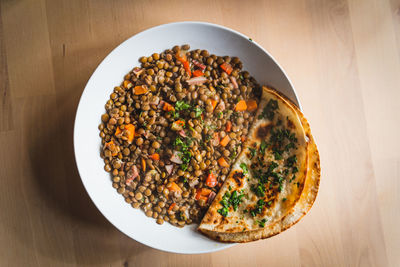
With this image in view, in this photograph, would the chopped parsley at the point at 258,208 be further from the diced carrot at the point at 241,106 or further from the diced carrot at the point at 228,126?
the diced carrot at the point at 241,106

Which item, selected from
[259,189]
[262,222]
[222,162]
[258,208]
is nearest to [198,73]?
[222,162]

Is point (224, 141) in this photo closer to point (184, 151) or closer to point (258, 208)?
point (184, 151)

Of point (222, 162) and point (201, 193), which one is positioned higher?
point (222, 162)

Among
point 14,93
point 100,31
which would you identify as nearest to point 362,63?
point 100,31

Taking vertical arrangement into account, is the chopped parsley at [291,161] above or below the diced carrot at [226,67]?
below

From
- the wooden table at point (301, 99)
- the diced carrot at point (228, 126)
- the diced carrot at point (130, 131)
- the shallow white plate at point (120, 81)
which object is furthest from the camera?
the wooden table at point (301, 99)

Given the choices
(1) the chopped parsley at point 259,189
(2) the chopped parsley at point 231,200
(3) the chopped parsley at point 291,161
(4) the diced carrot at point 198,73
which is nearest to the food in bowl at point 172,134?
(4) the diced carrot at point 198,73

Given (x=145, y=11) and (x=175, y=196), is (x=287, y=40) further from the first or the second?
(x=175, y=196)
